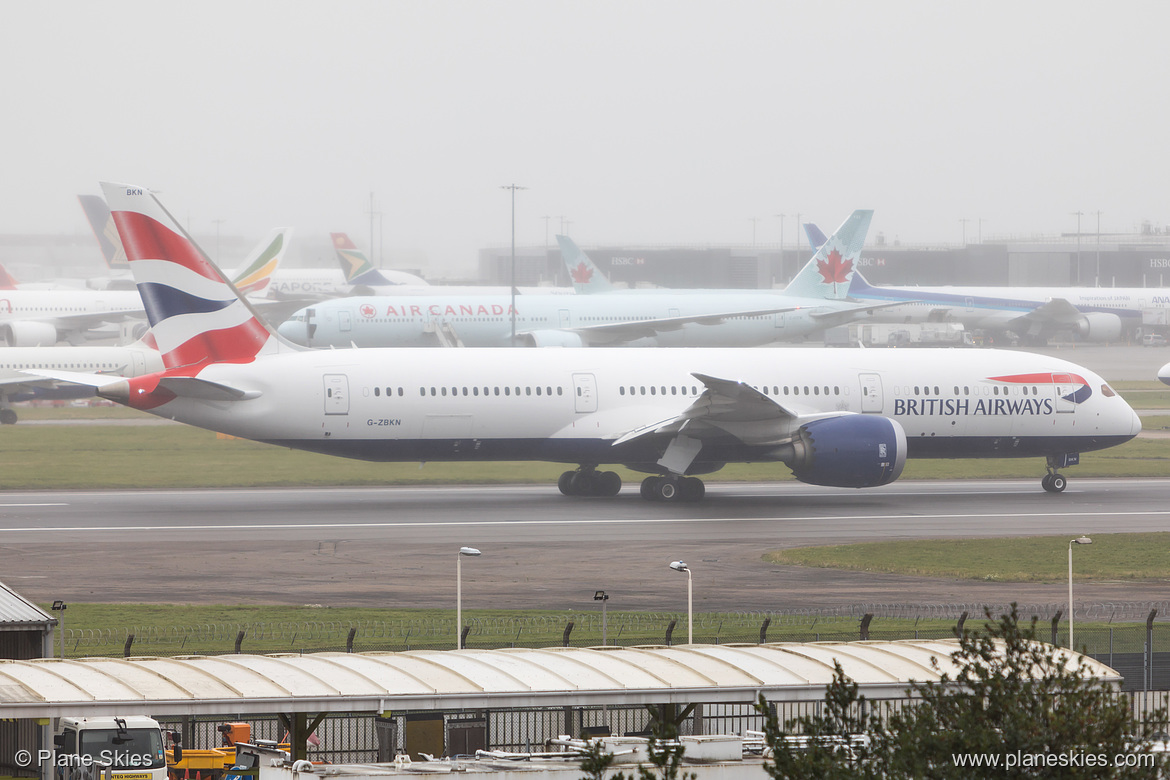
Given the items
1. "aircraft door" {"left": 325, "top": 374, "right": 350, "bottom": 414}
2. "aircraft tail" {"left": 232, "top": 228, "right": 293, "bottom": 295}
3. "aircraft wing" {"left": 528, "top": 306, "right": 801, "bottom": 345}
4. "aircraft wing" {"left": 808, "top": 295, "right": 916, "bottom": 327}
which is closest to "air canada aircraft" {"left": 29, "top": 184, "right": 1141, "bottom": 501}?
"aircraft door" {"left": 325, "top": 374, "right": 350, "bottom": 414}

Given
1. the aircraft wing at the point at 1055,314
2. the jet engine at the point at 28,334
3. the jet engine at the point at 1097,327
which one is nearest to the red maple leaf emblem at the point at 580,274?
the aircraft wing at the point at 1055,314

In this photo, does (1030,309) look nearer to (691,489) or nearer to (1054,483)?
(1054,483)

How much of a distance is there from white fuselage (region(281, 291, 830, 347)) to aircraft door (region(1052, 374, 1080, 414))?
117 feet

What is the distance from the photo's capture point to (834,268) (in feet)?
277

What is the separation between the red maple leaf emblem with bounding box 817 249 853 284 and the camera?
8431 centimetres

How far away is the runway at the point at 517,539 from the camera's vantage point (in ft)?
89.3

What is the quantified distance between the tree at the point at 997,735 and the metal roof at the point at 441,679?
4.05 metres

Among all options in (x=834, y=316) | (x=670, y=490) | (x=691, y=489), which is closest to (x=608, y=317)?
(x=834, y=316)

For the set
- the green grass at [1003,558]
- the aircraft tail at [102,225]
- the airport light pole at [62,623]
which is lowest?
the green grass at [1003,558]

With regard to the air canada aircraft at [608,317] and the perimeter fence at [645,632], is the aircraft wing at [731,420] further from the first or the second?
the air canada aircraft at [608,317]

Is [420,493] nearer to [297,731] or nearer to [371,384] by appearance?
[371,384]

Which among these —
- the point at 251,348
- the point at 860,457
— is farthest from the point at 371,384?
Result: the point at 860,457

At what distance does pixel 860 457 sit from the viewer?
37938 millimetres

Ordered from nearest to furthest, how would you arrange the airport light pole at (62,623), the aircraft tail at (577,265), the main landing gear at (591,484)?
the airport light pole at (62,623)
the main landing gear at (591,484)
the aircraft tail at (577,265)
